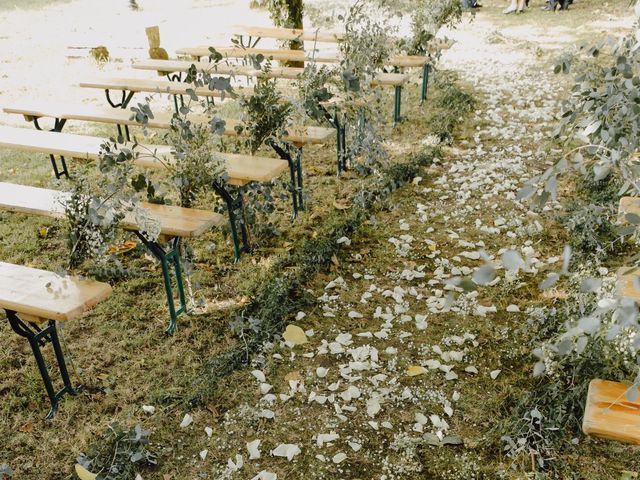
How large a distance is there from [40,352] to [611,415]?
8.53 feet

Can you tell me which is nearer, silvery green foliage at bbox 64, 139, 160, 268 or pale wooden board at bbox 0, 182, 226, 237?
silvery green foliage at bbox 64, 139, 160, 268

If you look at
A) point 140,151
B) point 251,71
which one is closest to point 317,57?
point 251,71

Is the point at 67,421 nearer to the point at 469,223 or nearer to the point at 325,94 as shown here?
the point at 325,94

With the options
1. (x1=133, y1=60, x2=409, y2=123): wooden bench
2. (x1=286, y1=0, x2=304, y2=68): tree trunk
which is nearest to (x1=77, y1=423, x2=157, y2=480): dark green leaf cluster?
(x1=133, y1=60, x2=409, y2=123): wooden bench

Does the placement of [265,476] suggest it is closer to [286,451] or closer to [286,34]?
[286,451]

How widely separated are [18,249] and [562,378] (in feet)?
12.6

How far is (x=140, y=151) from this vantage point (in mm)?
4664

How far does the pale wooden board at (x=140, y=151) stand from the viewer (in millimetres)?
3941

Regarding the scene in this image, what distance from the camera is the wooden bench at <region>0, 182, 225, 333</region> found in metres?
3.39

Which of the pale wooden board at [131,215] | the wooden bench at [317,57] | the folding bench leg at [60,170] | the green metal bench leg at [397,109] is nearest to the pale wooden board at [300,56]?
the wooden bench at [317,57]

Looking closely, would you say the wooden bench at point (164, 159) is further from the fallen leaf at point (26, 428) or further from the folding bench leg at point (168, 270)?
the fallen leaf at point (26, 428)

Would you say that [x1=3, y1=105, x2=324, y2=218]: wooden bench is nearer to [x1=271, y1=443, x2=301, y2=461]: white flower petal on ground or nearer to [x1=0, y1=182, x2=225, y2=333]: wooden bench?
[x1=0, y1=182, x2=225, y2=333]: wooden bench

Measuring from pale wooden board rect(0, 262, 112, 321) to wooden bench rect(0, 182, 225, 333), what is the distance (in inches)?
20.5

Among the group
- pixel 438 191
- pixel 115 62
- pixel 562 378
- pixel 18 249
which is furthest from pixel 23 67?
pixel 562 378
